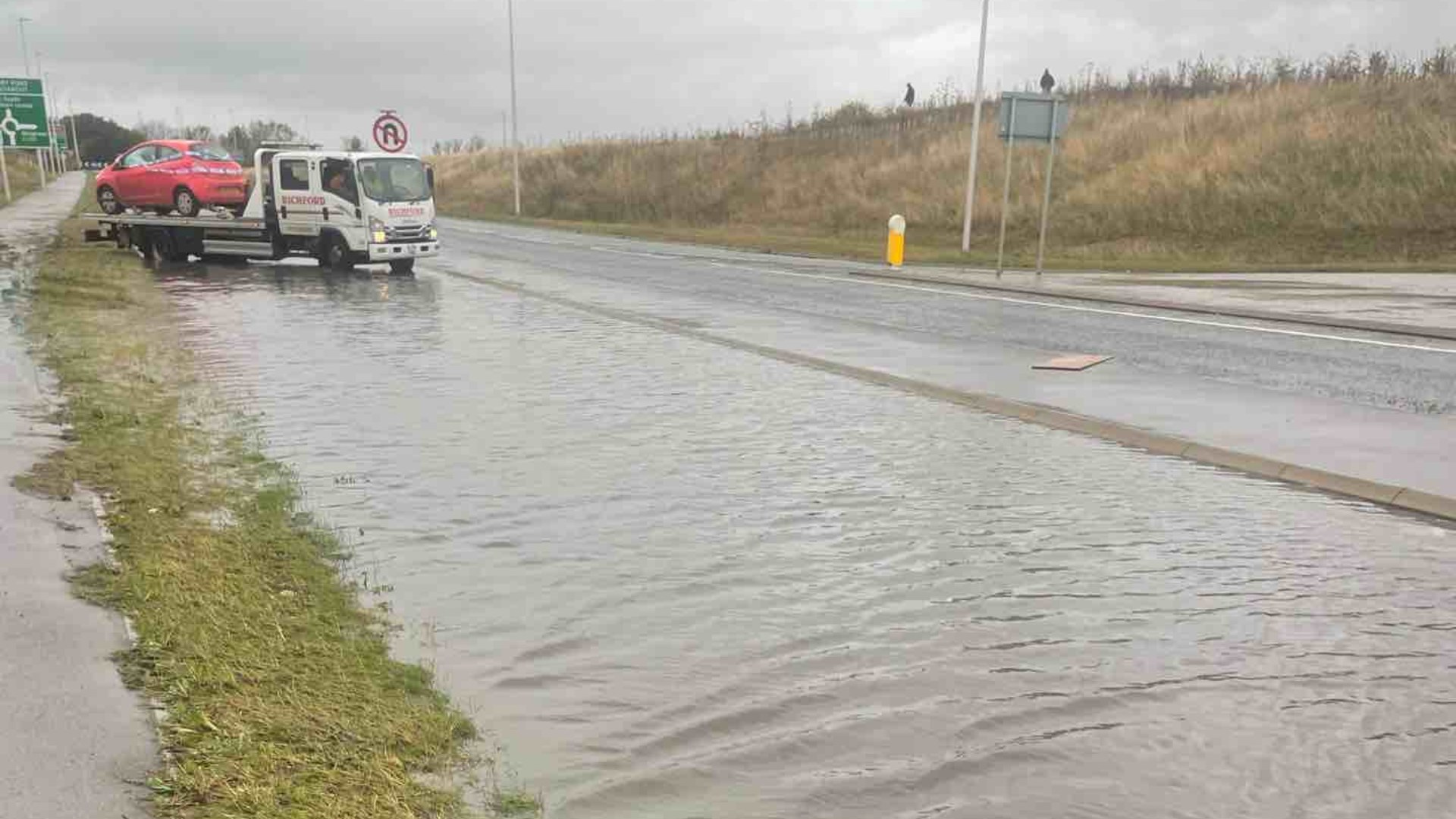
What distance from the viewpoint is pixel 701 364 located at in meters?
11.5

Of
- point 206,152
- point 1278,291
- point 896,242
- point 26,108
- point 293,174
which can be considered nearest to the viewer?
point 1278,291

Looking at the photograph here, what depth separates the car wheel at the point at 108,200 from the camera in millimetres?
25875

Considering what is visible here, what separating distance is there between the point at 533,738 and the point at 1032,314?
13560mm

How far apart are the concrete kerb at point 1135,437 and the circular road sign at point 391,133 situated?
42.7ft

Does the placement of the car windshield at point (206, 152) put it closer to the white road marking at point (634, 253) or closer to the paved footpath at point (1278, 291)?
the white road marking at point (634, 253)

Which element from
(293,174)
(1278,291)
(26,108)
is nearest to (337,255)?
(293,174)

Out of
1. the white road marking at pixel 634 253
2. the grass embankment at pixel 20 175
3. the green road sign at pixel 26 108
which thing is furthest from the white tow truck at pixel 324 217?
the grass embankment at pixel 20 175

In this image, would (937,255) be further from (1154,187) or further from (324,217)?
(324,217)

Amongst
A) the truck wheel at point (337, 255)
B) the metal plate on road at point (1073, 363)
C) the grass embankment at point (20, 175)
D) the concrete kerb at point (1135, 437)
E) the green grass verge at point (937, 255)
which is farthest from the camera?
the grass embankment at point (20, 175)

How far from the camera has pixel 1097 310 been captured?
55.2 feet

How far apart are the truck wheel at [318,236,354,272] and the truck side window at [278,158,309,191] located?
3.70ft

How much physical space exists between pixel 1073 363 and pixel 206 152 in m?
20.6

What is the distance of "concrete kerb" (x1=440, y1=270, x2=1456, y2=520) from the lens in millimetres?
6786

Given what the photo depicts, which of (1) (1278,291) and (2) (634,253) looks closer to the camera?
(1) (1278,291)
